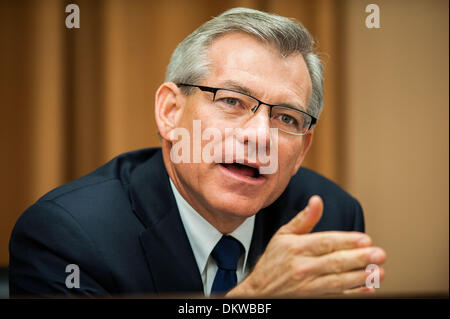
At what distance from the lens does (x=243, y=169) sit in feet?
3.25

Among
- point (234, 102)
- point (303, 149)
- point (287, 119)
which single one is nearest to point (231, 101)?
point (234, 102)

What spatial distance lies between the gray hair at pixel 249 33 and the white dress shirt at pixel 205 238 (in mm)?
337

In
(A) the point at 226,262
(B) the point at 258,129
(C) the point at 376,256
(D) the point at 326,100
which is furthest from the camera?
(D) the point at 326,100

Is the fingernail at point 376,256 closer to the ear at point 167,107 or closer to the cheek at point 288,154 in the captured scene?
the cheek at point 288,154

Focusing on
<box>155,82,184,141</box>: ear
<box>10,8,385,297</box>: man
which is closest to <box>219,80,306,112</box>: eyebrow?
<box>10,8,385,297</box>: man

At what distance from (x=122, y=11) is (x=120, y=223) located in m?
0.79

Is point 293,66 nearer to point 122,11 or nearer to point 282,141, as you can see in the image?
point 282,141

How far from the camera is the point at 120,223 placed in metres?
1.03

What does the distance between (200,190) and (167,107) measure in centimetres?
25

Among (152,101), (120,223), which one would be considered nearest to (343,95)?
(152,101)

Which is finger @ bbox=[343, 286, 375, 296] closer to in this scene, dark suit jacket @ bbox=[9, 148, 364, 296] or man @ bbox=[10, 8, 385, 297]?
man @ bbox=[10, 8, 385, 297]

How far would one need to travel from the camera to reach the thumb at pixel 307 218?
2.50ft

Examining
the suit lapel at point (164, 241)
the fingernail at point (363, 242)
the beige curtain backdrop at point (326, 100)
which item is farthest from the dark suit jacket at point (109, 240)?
the fingernail at point (363, 242)

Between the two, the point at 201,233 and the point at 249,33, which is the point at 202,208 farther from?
the point at 249,33
